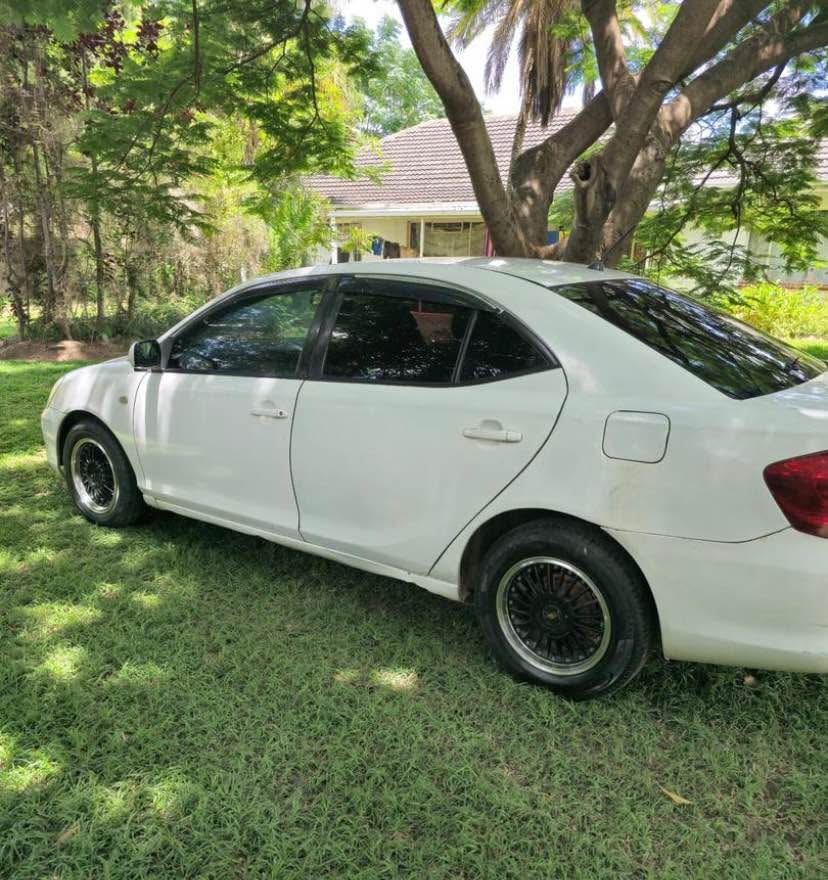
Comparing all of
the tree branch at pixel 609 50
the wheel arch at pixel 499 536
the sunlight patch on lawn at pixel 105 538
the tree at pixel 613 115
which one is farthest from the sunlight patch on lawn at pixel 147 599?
the tree branch at pixel 609 50

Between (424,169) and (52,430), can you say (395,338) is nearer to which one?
(52,430)

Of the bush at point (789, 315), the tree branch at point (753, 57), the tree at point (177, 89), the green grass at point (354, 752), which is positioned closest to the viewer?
the green grass at point (354, 752)

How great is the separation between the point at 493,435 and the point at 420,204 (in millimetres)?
13683

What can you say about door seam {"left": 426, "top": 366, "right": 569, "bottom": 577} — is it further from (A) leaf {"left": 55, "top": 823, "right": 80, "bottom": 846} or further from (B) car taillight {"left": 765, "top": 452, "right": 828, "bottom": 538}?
(A) leaf {"left": 55, "top": 823, "right": 80, "bottom": 846}

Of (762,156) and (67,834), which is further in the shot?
(762,156)

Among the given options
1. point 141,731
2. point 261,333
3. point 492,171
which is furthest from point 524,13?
point 141,731

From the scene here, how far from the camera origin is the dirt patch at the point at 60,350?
10477 mm

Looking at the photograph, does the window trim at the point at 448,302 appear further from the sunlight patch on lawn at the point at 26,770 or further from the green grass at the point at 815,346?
the green grass at the point at 815,346

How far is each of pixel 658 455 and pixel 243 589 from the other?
221cm

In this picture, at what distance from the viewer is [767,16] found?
5699mm

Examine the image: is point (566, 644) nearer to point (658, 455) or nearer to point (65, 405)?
point (658, 455)

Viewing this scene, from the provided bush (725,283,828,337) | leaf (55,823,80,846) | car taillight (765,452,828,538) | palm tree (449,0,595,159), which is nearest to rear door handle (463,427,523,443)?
car taillight (765,452,828,538)

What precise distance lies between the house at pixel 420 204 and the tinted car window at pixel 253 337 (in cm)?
1171

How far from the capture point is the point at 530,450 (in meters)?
2.52
